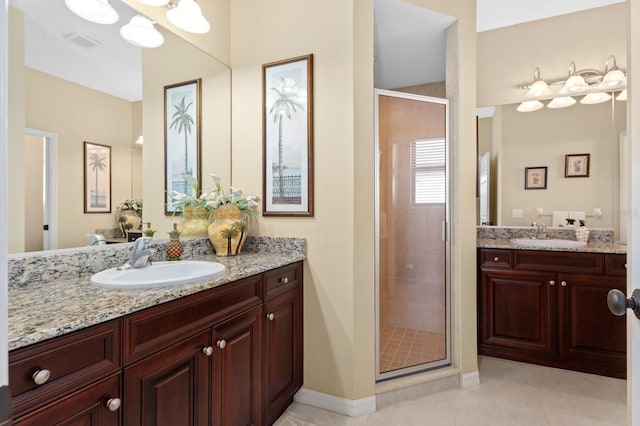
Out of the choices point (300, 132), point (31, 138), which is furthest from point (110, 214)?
point (300, 132)

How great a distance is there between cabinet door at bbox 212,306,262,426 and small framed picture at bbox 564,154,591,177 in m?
2.82

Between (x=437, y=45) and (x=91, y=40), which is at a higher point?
(x=437, y=45)

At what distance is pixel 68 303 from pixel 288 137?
1449mm

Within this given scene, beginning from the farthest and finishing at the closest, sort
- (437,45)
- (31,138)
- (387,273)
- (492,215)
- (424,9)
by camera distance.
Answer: (492,215), (437,45), (387,273), (424,9), (31,138)

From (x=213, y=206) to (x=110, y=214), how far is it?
0.58 meters

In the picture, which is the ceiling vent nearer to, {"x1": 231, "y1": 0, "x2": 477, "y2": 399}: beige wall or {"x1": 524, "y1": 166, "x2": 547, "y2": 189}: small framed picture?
{"x1": 231, "y1": 0, "x2": 477, "y2": 399}: beige wall

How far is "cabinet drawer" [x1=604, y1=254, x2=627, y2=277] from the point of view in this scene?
223cm

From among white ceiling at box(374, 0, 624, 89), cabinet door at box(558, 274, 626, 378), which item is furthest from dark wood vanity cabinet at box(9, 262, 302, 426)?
cabinet door at box(558, 274, 626, 378)

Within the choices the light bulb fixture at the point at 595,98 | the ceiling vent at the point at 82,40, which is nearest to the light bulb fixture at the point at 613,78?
the light bulb fixture at the point at 595,98

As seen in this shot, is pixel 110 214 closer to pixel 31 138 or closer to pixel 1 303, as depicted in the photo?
pixel 31 138

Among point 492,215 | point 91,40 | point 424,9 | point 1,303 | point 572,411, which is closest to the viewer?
point 1,303

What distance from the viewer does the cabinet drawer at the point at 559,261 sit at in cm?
229

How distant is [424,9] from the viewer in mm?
2084

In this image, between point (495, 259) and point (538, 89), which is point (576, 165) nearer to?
point (538, 89)
